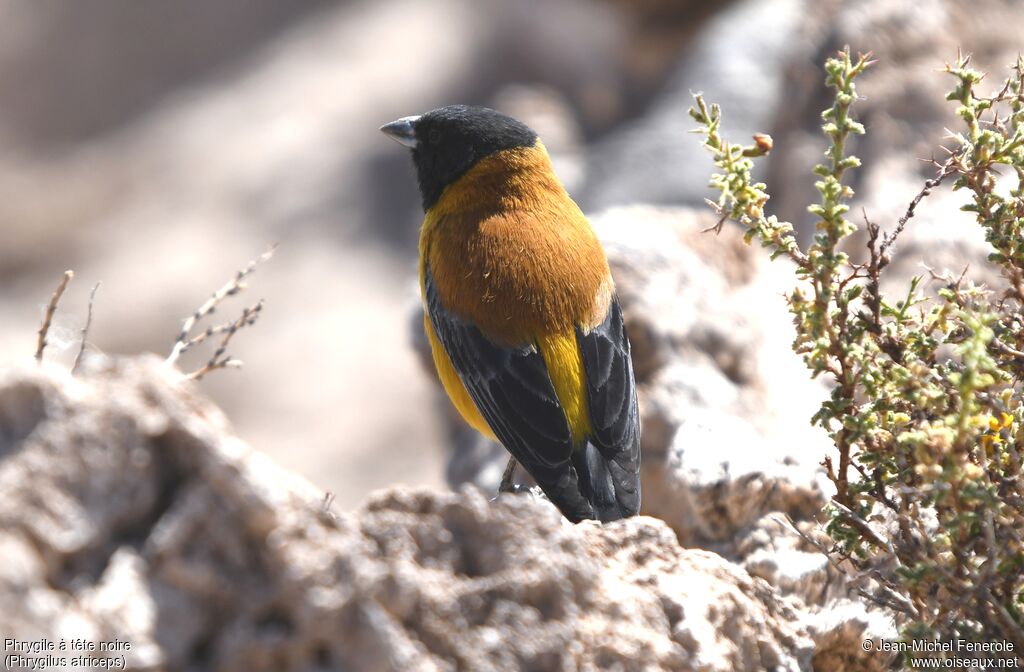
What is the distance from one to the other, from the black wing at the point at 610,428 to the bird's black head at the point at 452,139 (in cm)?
93

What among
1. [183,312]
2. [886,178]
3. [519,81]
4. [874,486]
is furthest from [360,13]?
[874,486]

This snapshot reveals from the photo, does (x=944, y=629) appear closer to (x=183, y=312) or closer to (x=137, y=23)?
(x=183, y=312)

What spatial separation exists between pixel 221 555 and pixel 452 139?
3.16m

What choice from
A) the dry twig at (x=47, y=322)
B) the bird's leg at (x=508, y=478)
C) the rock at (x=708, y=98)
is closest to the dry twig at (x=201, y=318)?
Result: the dry twig at (x=47, y=322)

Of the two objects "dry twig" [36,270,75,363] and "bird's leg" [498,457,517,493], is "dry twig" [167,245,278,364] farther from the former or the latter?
"bird's leg" [498,457,517,493]

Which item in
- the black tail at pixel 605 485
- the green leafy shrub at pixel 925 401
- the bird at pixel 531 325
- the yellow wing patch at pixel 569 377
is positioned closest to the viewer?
the green leafy shrub at pixel 925 401

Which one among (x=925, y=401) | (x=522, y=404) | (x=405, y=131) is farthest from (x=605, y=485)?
(x=405, y=131)

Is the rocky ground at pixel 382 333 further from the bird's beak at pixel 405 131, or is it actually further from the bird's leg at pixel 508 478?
the bird's beak at pixel 405 131

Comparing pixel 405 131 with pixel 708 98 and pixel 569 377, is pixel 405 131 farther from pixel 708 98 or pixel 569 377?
pixel 708 98

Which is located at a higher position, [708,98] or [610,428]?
[708,98]

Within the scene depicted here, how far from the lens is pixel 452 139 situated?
4969mm

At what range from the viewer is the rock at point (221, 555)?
193 centimetres

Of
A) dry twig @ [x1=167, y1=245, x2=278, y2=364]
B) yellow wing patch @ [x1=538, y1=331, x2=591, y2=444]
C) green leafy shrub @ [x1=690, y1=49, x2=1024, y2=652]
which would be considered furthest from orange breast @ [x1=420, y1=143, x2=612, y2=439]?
green leafy shrub @ [x1=690, y1=49, x2=1024, y2=652]

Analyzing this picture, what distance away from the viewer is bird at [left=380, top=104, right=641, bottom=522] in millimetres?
3941
